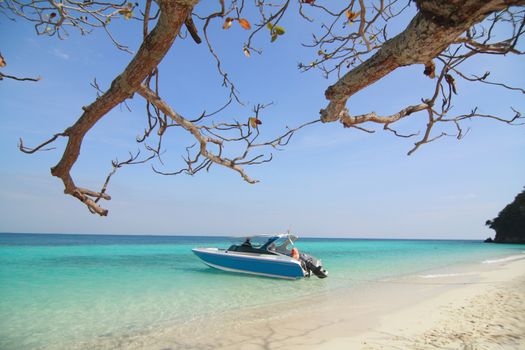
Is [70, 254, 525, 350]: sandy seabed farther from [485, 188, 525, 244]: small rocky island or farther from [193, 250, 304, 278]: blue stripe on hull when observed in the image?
[485, 188, 525, 244]: small rocky island

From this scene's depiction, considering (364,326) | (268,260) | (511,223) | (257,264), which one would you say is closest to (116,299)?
(257,264)

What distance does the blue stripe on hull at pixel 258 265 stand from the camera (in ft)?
35.5

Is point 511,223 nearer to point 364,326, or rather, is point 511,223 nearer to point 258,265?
point 258,265

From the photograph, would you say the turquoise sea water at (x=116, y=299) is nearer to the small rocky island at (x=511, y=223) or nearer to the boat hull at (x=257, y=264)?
the boat hull at (x=257, y=264)

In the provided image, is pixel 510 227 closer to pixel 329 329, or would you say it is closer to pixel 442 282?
pixel 442 282

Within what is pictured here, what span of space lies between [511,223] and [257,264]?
62.7 meters

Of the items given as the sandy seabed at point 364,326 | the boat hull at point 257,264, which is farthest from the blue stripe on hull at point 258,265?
the sandy seabed at point 364,326

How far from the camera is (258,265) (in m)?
11.5

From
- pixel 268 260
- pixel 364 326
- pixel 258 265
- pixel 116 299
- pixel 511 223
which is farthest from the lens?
pixel 511 223

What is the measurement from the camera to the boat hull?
1082cm

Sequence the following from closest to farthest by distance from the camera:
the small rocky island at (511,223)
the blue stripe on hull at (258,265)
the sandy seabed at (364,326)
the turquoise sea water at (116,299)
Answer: the sandy seabed at (364,326), the turquoise sea water at (116,299), the blue stripe on hull at (258,265), the small rocky island at (511,223)

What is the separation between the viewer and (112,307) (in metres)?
7.97

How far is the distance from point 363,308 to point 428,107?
6783 mm

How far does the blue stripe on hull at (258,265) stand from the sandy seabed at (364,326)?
2.19 m
